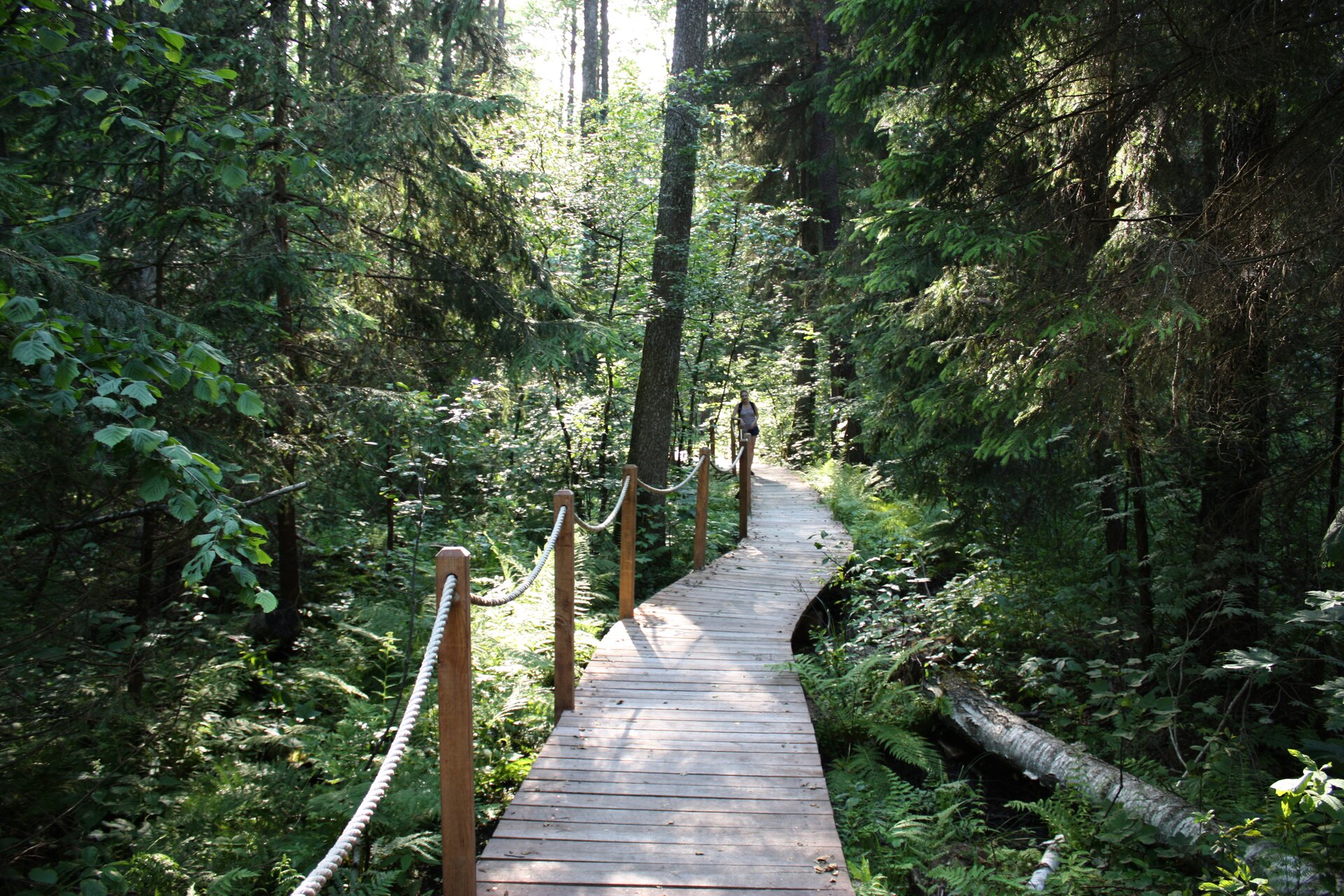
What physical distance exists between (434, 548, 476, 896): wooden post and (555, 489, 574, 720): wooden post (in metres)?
1.87

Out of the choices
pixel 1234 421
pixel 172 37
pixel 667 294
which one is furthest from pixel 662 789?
pixel 667 294

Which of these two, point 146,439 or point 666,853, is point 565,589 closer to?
point 666,853

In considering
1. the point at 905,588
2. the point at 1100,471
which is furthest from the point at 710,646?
the point at 1100,471

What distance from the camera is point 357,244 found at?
7.73m

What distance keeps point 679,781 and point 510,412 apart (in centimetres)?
597

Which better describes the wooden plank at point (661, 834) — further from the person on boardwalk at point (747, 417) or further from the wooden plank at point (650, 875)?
the person on boardwalk at point (747, 417)

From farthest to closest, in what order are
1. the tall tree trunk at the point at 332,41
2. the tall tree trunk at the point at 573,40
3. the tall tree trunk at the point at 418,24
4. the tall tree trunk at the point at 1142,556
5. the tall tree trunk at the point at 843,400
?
the tall tree trunk at the point at 573,40 → the tall tree trunk at the point at 843,400 → the tall tree trunk at the point at 418,24 → the tall tree trunk at the point at 332,41 → the tall tree trunk at the point at 1142,556

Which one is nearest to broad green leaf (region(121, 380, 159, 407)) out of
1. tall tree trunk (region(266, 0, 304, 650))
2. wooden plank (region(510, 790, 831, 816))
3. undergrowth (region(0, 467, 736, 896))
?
Answer: undergrowth (region(0, 467, 736, 896))

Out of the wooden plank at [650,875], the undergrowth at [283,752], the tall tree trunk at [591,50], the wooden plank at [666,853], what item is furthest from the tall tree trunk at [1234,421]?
the tall tree trunk at [591,50]

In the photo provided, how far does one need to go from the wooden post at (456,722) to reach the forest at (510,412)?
0.63 meters

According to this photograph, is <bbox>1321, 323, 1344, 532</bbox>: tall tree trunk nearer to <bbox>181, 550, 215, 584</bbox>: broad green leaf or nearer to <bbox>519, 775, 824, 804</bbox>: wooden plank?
<bbox>519, 775, 824, 804</bbox>: wooden plank

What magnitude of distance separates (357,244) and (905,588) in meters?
7.11

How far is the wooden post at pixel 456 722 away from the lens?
10.1 feet

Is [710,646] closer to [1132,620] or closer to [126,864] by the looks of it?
[1132,620]
